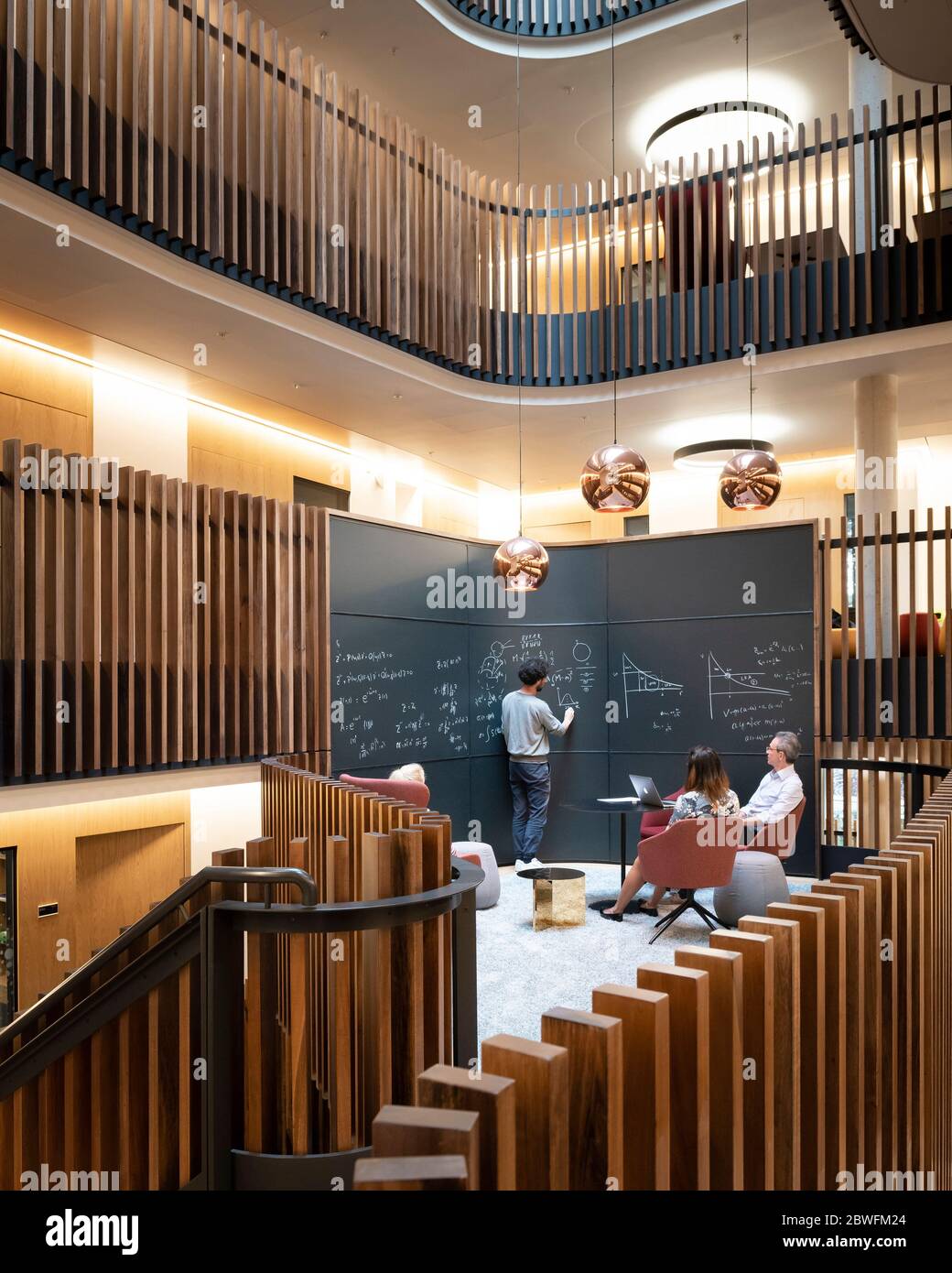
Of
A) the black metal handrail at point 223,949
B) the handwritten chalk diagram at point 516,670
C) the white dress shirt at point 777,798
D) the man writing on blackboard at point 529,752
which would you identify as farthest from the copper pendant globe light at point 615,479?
the handwritten chalk diagram at point 516,670

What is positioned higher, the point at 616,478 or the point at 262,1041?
the point at 616,478

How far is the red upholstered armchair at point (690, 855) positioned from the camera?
5.87m

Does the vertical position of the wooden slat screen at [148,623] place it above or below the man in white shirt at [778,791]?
above

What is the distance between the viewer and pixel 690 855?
232 inches

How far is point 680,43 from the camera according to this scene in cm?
901

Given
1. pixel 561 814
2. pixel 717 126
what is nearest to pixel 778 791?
pixel 561 814

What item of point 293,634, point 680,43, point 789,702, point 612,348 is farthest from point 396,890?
point 680,43

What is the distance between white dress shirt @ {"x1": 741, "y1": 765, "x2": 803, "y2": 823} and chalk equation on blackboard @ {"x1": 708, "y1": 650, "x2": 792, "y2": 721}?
1.43 m

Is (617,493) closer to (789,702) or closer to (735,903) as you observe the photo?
(735,903)

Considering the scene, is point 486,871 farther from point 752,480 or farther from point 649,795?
point 752,480

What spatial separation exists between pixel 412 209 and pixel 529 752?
489cm

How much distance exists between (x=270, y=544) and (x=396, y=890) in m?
4.48

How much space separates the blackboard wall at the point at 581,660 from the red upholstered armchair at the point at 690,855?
2204mm

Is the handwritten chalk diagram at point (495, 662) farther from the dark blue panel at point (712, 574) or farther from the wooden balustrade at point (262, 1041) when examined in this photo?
the wooden balustrade at point (262, 1041)
